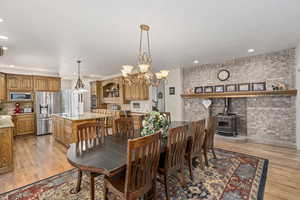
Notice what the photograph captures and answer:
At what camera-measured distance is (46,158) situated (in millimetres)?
3363

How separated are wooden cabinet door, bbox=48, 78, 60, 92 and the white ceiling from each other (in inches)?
95.3

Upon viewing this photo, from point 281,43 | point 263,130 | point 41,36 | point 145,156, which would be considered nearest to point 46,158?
point 41,36

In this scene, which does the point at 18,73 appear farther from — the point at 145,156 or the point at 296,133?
the point at 296,133

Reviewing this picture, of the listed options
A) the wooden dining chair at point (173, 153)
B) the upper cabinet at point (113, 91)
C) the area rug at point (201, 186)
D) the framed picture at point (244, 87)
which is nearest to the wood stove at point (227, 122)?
the framed picture at point (244, 87)

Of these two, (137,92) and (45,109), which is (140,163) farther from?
(45,109)

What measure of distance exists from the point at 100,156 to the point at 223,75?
4771 mm

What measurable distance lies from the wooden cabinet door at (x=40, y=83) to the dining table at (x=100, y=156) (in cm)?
523

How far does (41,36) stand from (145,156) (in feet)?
9.79

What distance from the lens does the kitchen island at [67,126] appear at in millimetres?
3934

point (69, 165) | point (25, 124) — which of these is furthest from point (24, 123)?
point (69, 165)

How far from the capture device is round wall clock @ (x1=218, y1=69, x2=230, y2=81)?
480 cm

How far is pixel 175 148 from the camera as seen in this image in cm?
199

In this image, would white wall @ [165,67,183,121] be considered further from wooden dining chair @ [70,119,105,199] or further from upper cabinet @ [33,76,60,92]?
upper cabinet @ [33,76,60,92]

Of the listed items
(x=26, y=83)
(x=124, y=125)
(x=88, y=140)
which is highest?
(x=26, y=83)
